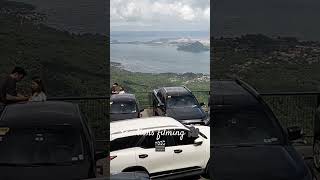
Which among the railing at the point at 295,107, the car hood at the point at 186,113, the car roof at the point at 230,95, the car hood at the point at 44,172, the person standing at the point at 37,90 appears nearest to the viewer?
the car hood at the point at 44,172

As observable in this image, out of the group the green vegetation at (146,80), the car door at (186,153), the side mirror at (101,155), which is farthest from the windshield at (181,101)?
the side mirror at (101,155)

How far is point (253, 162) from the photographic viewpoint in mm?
5109

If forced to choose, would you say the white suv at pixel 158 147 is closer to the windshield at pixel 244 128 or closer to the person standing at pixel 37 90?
the windshield at pixel 244 128

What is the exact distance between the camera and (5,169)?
467 cm

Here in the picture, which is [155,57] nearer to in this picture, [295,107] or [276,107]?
[276,107]

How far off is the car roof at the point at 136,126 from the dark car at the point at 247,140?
1.69ft

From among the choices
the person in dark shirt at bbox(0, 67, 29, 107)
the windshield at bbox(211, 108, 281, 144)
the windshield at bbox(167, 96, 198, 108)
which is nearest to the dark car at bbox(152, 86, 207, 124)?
the windshield at bbox(167, 96, 198, 108)

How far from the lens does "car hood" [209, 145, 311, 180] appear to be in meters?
5.02

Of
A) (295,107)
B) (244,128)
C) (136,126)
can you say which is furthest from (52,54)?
(295,107)

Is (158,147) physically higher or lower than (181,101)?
lower

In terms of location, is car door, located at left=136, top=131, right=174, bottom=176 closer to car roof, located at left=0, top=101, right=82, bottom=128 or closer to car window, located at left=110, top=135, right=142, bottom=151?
car window, located at left=110, top=135, right=142, bottom=151

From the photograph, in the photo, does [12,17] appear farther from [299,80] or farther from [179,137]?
[299,80]

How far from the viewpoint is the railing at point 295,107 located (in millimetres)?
5161

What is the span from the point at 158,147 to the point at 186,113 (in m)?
0.40
